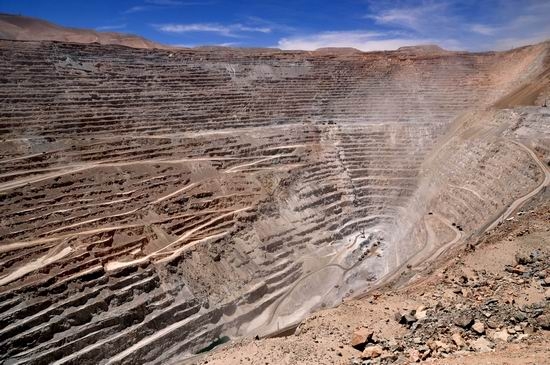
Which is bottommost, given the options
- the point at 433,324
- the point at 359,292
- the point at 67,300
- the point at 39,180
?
the point at 359,292

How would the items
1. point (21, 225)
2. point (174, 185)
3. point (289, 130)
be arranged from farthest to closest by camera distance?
point (289, 130)
point (174, 185)
point (21, 225)

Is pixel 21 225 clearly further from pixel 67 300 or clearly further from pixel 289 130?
pixel 289 130

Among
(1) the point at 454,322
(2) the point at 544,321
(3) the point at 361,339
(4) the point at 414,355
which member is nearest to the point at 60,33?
(3) the point at 361,339

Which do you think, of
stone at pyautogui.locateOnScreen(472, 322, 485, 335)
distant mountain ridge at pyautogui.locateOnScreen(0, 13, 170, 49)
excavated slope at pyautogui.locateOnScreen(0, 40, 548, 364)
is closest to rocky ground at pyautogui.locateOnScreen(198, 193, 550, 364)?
stone at pyautogui.locateOnScreen(472, 322, 485, 335)

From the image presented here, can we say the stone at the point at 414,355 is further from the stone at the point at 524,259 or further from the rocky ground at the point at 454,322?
the stone at the point at 524,259

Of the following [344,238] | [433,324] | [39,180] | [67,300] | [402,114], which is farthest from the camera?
[402,114]

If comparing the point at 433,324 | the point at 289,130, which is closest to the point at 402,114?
the point at 289,130

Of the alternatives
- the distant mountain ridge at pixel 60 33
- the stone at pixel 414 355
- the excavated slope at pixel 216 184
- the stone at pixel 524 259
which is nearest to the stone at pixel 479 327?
the stone at pixel 414 355
